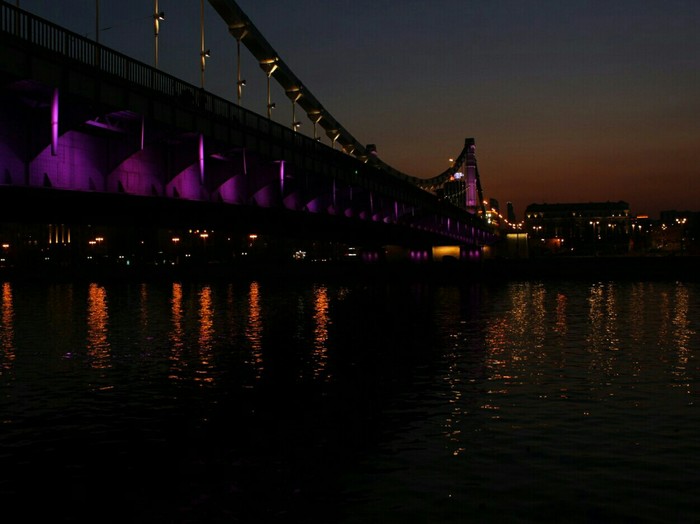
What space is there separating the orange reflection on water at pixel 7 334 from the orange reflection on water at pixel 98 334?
2895 millimetres

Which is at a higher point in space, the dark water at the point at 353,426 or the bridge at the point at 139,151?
the bridge at the point at 139,151

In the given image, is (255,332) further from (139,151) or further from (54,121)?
(54,121)

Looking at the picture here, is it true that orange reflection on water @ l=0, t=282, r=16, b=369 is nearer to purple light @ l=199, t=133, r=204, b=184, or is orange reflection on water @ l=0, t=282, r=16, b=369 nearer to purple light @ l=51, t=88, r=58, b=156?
purple light @ l=51, t=88, r=58, b=156

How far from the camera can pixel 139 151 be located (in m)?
38.2

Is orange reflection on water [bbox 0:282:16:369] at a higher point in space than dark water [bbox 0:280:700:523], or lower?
higher

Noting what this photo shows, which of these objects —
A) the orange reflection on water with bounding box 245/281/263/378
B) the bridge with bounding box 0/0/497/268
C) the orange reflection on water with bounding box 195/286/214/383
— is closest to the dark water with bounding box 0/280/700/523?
the orange reflection on water with bounding box 195/286/214/383

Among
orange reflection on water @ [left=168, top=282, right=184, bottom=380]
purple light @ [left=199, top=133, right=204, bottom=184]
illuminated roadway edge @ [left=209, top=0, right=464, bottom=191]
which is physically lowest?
orange reflection on water @ [left=168, top=282, right=184, bottom=380]

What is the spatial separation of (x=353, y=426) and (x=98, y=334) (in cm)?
2747

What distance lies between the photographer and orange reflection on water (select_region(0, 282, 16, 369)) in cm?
3384

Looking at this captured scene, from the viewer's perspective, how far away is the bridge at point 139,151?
32062mm

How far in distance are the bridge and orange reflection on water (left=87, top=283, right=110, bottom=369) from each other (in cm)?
562

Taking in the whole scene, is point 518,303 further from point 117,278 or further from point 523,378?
point 117,278

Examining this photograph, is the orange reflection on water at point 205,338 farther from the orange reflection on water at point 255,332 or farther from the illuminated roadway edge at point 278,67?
the illuminated roadway edge at point 278,67

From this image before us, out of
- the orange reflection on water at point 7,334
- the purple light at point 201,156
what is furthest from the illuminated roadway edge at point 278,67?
the orange reflection on water at point 7,334
